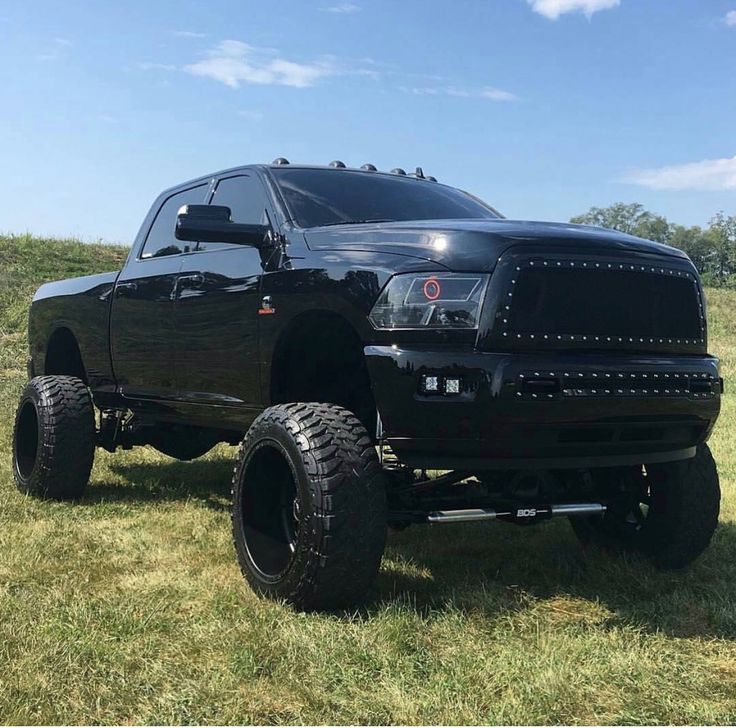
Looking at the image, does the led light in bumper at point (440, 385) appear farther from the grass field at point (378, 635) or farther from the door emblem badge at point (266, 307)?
the door emblem badge at point (266, 307)

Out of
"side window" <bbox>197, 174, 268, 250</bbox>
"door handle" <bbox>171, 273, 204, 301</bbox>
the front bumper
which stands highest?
"side window" <bbox>197, 174, 268, 250</bbox>

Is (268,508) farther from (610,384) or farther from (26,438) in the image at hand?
(26,438)

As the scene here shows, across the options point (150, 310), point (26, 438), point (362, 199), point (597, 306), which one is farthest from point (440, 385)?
point (26, 438)

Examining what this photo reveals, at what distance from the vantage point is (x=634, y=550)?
4.54m

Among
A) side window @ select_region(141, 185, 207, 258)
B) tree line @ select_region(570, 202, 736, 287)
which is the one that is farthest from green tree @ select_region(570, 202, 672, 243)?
side window @ select_region(141, 185, 207, 258)

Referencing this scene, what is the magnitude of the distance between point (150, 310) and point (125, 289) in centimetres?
47

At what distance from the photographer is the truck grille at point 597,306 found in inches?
131

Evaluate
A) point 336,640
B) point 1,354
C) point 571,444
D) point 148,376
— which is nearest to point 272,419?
point 336,640

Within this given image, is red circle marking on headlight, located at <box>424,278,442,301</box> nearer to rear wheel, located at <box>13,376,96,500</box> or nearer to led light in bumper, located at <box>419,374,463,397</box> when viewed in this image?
led light in bumper, located at <box>419,374,463,397</box>

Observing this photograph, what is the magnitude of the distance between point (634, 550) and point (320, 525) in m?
2.00

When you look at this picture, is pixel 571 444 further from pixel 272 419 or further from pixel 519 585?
pixel 272 419

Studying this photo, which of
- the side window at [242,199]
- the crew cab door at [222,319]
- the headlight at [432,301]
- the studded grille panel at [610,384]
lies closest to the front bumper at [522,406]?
the studded grille panel at [610,384]

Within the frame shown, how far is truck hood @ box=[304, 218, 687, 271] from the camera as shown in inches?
133

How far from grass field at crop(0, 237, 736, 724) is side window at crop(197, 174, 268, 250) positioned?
1.76 m
